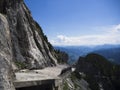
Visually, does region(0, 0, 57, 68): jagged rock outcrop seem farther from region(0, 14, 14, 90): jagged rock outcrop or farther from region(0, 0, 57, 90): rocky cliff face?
region(0, 14, 14, 90): jagged rock outcrop

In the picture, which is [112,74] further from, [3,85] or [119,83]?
[3,85]

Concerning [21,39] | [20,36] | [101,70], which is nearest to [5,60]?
[21,39]

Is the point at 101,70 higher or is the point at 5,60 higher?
the point at 5,60

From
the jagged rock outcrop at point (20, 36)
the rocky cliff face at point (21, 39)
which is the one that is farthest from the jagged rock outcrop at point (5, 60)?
the jagged rock outcrop at point (20, 36)

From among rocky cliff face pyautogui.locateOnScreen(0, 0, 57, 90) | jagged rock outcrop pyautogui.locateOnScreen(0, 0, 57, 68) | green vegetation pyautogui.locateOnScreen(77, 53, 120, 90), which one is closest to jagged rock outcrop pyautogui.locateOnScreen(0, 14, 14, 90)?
rocky cliff face pyautogui.locateOnScreen(0, 0, 57, 90)

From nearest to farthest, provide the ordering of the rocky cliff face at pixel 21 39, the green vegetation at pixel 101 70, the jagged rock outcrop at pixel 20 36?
the rocky cliff face at pixel 21 39 → the jagged rock outcrop at pixel 20 36 → the green vegetation at pixel 101 70

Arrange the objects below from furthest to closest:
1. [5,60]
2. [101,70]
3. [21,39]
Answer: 1. [101,70]
2. [21,39]
3. [5,60]

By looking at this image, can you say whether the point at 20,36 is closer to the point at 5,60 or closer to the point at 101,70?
the point at 5,60

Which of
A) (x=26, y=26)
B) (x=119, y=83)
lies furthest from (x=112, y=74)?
(x=26, y=26)

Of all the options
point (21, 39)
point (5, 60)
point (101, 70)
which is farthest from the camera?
point (101, 70)

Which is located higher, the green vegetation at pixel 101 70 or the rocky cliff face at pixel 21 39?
the rocky cliff face at pixel 21 39

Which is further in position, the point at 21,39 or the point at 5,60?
the point at 21,39

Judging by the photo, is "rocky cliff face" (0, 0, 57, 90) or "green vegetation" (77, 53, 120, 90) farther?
"green vegetation" (77, 53, 120, 90)

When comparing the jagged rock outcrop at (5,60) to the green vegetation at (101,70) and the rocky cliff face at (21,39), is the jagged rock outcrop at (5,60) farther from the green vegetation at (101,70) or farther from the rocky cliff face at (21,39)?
the green vegetation at (101,70)
